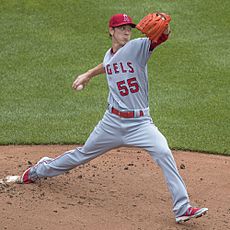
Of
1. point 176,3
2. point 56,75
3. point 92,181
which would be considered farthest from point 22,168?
point 176,3

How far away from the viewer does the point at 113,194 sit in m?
8.03

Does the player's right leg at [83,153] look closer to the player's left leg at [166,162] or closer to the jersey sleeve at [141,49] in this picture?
the player's left leg at [166,162]

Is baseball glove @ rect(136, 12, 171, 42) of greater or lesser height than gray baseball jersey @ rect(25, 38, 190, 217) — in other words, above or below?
above

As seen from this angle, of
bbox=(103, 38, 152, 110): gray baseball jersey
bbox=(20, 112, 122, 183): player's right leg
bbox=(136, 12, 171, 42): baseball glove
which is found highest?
bbox=(136, 12, 171, 42): baseball glove

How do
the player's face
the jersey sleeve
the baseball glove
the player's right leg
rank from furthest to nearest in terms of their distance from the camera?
the player's right leg
the player's face
the jersey sleeve
the baseball glove

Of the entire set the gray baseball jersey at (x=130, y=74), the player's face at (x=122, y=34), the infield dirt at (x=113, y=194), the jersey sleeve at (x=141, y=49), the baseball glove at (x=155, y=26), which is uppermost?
the baseball glove at (x=155, y=26)

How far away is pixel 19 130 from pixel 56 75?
7.42 feet

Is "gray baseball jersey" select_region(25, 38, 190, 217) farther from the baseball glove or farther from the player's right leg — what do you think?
the baseball glove

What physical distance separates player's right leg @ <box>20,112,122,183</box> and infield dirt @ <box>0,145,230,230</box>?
0.55 feet

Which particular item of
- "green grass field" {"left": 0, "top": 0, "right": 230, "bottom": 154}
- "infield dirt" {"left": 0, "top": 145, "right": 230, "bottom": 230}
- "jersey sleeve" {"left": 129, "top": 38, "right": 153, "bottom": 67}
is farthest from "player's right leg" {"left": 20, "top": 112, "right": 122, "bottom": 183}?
"green grass field" {"left": 0, "top": 0, "right": 230, "bottom": 154}

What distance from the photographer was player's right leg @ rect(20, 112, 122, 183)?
24.8ft

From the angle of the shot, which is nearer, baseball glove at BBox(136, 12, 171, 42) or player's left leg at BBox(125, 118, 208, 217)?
baseball glove at BBox(136, 12, 171, 42)

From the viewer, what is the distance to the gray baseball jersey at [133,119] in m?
7.25

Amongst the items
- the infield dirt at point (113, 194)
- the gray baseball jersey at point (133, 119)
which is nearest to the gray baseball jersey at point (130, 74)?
the gray baseball jersey at point (133, 119)
